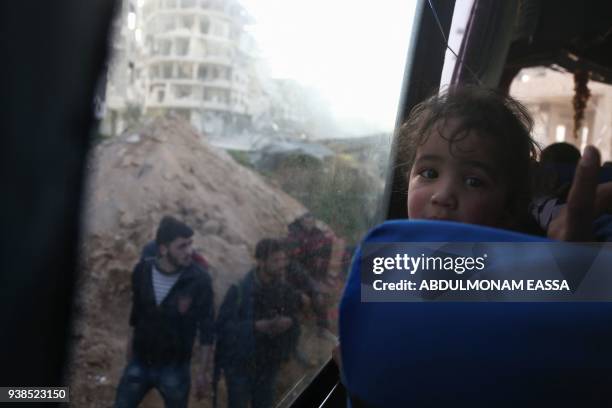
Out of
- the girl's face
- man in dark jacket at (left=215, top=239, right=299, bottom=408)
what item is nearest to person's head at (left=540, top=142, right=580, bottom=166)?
the girl's face

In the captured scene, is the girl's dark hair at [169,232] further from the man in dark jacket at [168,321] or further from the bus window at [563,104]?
the bus window at [563,104]

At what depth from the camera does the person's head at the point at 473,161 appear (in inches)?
32.8

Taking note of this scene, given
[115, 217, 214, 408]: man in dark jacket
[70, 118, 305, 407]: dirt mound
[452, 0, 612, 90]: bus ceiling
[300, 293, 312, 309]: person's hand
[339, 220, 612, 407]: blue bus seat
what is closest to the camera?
[339, 220, 612, 407]: blue bus seat

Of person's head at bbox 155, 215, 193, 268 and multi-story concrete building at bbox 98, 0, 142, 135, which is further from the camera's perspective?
person's head at bbox 155, 215, 193, 268

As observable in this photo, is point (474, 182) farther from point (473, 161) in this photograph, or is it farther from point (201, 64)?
point (201, 64)

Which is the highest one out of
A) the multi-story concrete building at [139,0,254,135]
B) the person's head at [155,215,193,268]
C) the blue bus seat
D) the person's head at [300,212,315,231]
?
the multi-story concrete building at [139,0,254,135]

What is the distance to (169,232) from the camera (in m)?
2.14

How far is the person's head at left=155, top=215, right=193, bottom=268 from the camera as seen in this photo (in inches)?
81.5

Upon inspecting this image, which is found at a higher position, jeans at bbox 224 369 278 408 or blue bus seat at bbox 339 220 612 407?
blue bus seat at bbox 339 220 612 407

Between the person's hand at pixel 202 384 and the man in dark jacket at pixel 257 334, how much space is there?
0.20 feet

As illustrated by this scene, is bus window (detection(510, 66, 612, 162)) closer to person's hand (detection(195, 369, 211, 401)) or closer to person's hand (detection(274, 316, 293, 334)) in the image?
person's hand (detection(274, 316, 293, 334))

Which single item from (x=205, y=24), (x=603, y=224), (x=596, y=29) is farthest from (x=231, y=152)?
(x=603, y=224)

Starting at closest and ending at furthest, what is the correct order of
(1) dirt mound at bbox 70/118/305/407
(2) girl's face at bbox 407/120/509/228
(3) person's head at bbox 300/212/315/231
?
(2) girl's face at bbox 407/120/509/228
(1) dirt mound at bbox 70/118/305/407
(3) person's head at bbox 300/212/315/231

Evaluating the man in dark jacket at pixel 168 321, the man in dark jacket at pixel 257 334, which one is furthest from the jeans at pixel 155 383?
the man in dark jacket at pixel 257 334
